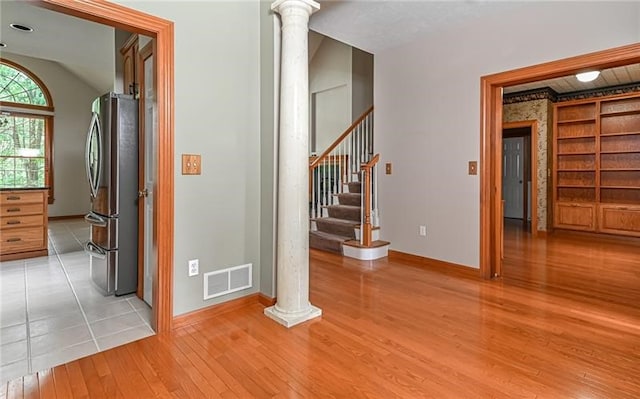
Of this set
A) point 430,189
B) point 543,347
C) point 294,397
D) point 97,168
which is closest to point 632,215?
point 430,189

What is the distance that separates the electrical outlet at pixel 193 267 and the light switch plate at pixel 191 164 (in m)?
0.61

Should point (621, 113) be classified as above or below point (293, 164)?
above

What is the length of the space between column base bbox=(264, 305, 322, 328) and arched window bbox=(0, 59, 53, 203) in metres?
7.51

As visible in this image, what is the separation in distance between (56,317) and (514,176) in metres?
8.63

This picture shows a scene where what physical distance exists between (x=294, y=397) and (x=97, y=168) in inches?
104

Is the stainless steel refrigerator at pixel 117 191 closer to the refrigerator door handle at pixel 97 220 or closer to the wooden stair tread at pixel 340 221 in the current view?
the refrigerator door handle at pixel 97 220

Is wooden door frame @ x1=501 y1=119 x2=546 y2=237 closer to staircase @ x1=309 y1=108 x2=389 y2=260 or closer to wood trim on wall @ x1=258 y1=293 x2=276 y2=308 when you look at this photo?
staircase @ x1=309 y1=108 x2=389 y2=260

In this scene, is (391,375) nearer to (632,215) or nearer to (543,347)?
(543,347)

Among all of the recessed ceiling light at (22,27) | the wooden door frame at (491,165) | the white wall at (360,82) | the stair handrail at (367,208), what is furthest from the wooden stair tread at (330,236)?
the recessed ceiling light at (22,27)

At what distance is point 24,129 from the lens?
288 inches

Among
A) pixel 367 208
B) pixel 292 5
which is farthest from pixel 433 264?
pixel 292 5

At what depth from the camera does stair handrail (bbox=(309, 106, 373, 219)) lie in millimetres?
5273

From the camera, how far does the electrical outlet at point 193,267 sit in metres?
2.35

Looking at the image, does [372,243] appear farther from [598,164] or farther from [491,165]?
[598,164]
